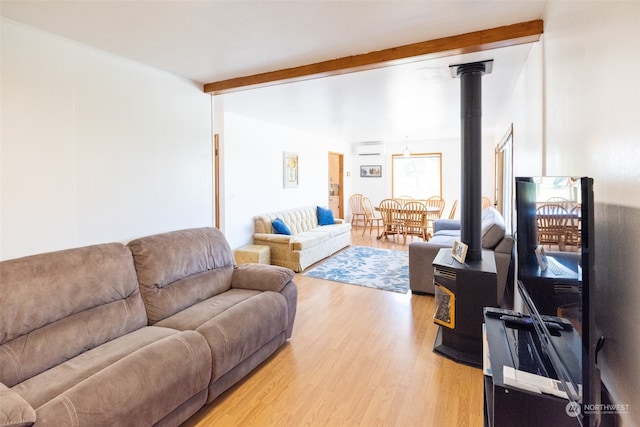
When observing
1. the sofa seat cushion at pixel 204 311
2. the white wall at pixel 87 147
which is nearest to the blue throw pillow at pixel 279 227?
the white wall at pixel 87 147

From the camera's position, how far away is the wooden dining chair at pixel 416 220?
22.6 ft

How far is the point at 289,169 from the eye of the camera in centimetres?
658

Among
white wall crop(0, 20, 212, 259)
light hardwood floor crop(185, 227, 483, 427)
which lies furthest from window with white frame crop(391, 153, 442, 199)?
white wall crop(0, 20, 212, 259)

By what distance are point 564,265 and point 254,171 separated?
4959 millimetres

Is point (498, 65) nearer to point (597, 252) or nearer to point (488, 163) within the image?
point (597, 252)

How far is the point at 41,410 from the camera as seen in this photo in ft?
4.22

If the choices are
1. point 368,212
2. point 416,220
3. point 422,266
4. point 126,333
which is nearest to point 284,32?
point 126,333

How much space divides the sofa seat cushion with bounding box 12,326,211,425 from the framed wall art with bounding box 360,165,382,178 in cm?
784

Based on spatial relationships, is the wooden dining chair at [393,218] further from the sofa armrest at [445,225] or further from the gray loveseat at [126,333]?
the gray loveseat at [126,333]

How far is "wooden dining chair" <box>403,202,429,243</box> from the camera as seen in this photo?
6879mm

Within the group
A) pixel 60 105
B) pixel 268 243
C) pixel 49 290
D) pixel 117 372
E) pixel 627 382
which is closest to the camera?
pixel 627 382

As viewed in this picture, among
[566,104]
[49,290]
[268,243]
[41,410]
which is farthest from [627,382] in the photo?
[268,243]

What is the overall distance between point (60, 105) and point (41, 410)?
2.02 meters

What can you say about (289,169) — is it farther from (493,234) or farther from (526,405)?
(526,405)
